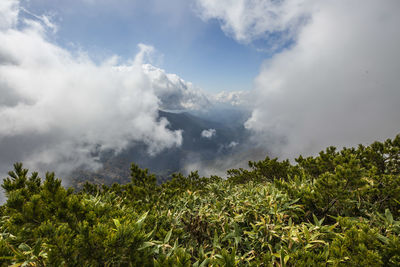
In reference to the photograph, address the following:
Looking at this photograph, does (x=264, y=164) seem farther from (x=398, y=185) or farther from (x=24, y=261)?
(x=24, y=261)

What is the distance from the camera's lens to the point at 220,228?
4129 millimetres

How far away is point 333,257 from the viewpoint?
86.8 inches

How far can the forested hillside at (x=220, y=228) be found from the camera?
1.92 meters

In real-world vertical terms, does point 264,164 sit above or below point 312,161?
above

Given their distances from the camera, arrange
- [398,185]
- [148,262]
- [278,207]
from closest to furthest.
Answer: [148,262] < [398,185] < [278,207]

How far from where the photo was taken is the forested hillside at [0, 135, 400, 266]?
1.92 metres

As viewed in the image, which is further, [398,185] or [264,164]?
[264,164]

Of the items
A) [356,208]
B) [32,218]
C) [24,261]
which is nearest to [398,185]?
[356,208]

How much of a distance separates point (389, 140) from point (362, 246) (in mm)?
6654

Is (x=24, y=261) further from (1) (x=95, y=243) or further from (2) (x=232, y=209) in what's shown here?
(2) (x=232, y=209)

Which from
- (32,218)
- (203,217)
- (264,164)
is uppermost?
(264,164)

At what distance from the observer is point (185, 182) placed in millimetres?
10953

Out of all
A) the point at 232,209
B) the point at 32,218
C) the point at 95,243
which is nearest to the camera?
the point at 95,243

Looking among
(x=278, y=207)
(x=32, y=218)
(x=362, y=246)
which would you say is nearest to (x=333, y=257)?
(x=362, y=246)
